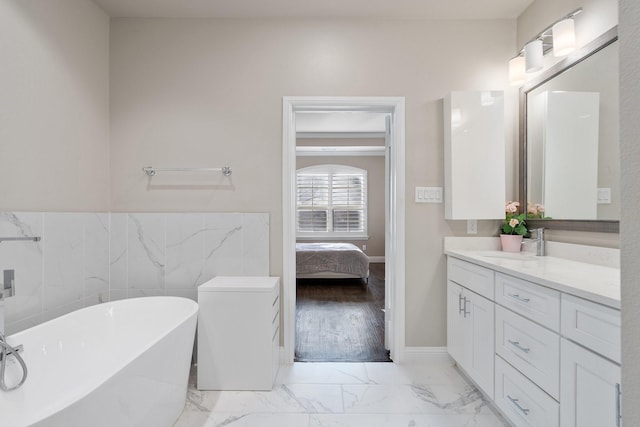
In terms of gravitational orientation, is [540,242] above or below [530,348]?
above

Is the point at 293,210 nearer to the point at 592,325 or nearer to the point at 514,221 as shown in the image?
the point at 514,221

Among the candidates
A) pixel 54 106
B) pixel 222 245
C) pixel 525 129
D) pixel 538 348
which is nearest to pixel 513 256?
pixel 538 348

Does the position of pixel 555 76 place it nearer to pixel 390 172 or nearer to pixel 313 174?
pixel 390 172

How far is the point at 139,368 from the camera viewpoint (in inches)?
54.6

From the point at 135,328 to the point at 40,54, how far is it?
5.64 feet

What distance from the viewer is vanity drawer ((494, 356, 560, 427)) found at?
1.45 m

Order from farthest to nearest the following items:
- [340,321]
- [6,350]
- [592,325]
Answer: [340,321] < [6,350] < [592,325]

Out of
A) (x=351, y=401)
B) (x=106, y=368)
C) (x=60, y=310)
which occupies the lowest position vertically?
(x=351, y=401)

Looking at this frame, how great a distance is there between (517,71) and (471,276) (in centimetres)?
153

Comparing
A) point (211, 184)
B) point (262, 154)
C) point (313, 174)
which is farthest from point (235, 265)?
point (313, 174)

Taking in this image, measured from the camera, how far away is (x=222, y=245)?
256 centimetres

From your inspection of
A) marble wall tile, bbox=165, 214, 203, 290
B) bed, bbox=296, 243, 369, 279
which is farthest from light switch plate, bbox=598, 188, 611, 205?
bed, bbox=296, 243, 369, 279

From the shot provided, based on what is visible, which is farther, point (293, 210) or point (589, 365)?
point (293, 210)

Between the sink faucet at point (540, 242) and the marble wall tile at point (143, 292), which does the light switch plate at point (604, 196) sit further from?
the marble wall tile at point (143, 292)
